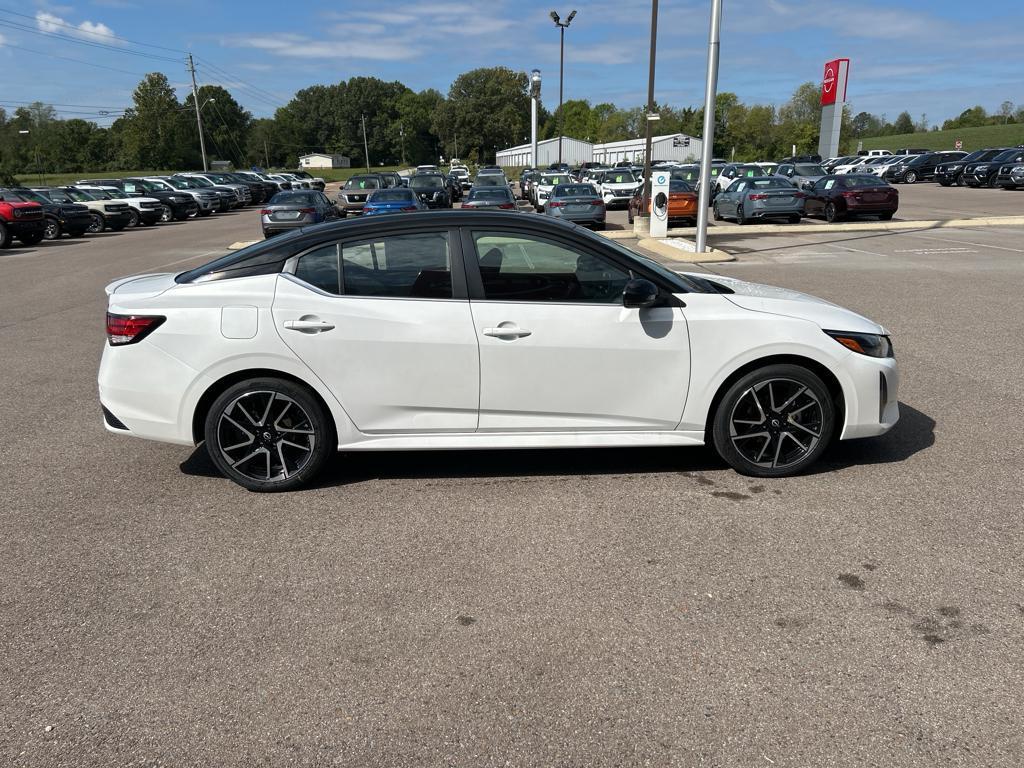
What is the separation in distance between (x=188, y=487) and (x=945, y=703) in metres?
4.14

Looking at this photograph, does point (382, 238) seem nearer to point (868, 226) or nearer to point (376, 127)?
point (868, 226)

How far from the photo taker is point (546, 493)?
4660mm

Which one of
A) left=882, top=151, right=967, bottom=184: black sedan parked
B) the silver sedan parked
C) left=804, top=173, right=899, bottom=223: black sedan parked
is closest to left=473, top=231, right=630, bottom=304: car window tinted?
the silver sedan parked

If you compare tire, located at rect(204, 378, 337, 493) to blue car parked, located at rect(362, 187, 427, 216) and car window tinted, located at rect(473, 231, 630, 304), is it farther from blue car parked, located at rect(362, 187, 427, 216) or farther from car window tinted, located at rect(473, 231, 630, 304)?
blue car parked, located at rect(362, 187, 427, 216)

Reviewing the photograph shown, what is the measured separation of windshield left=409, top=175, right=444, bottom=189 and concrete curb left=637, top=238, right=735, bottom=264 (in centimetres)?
1486

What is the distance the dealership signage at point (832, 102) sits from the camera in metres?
65.5

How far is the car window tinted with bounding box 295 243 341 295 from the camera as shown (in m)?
4.61

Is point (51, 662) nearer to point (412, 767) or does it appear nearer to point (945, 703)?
point (412, 767)

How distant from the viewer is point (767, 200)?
2400 centimetres

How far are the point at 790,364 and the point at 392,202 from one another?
21.2 metres

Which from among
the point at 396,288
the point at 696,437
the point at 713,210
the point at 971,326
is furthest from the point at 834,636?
the point at 713,210

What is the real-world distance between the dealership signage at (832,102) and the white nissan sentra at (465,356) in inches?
→ 2708

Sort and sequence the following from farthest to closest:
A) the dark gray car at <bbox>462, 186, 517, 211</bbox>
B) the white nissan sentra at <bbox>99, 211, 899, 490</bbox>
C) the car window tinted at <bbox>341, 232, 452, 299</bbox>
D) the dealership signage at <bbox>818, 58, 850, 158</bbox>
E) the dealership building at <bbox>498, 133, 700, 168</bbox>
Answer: the dealership building at <bbox>498, 133, 700, 168</bbox> → the dealership signage at <bbox>818, 58, 850, 158</bbox> → the dark gray car at <bbox>462, 186, 517, 211</bbox> → the car window tinted at <bbox>341, 232, 452, 299</bbox> → the white nissan sentra at <bbox>99, 211, 899, 490</bbox>

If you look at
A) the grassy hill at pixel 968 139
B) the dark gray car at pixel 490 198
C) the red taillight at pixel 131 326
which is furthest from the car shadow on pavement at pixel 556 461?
the grassy hill at pixel 968 139
